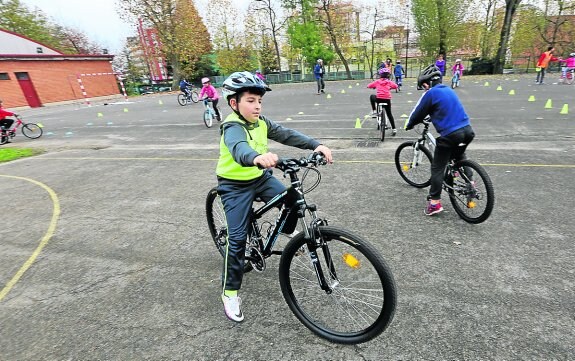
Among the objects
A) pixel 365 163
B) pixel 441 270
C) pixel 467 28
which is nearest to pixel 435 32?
pixel 467 28

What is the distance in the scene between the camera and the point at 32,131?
14.2m

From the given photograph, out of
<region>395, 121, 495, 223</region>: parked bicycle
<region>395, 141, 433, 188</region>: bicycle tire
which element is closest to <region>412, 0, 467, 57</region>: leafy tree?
<region>395, 141, 433, 188</region>: bicycle tire

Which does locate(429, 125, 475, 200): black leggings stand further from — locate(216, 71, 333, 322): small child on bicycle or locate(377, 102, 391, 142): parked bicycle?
locate(377, 102, 391, 142): parked bicycle

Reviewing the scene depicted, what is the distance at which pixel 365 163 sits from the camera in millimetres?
7000

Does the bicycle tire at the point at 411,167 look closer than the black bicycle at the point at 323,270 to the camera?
No

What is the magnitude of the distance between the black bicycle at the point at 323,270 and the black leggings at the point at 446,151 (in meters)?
1.96

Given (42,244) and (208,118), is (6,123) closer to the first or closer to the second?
(208,118)

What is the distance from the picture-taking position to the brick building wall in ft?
95.7

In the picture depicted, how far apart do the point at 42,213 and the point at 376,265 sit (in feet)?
20.6

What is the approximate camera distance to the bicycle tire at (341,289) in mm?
2229

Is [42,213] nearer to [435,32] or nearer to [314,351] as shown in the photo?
[314,351]

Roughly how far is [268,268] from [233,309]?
0.82m

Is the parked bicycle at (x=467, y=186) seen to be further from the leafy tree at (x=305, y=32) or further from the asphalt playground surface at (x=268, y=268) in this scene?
the leafy tree at (x=305, y=32)

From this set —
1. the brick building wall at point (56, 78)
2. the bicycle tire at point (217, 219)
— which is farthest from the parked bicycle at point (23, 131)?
the brick building wall at point (56, 78)
